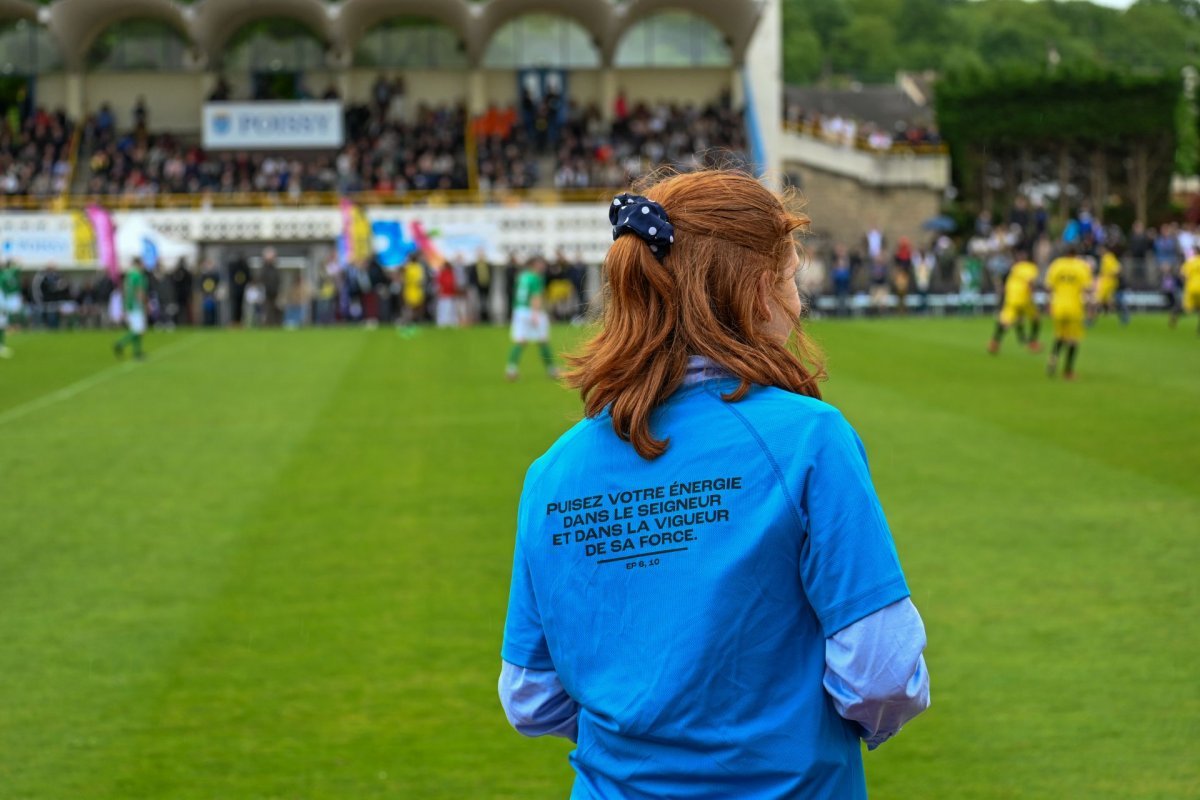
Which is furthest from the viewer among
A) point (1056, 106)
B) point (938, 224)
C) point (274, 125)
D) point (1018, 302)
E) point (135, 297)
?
point (1056, 106)

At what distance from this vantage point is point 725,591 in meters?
2.46

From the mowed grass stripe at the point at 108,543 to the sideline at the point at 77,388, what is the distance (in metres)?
0.40

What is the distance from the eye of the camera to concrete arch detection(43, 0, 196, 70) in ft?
172

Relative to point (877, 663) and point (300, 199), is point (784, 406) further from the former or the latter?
point (300, 199)

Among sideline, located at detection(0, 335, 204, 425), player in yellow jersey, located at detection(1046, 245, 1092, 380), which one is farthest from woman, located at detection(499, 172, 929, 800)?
player in yellow jersey, located at detection(1046, 245, 1092, 380)

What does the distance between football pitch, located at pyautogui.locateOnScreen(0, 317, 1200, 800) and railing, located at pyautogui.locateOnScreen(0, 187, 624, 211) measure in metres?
27.1

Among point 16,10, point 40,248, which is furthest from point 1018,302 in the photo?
point 16,10

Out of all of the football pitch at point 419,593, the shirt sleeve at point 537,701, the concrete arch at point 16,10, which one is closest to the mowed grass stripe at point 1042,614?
the football pitch at point 419,593

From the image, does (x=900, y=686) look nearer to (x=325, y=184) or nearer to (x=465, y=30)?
(x=325, y=184)

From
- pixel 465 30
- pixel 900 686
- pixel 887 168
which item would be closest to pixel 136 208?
pixel 465 30

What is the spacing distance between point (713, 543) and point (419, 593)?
6.96m

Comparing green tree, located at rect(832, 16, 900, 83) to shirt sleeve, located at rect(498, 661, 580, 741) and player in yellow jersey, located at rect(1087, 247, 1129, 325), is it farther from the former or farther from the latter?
shirt sleeve, located at rect(498, 661, 580, 741)

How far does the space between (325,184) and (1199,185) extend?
58760 mm

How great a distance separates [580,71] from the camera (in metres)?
55.5
